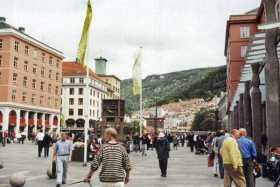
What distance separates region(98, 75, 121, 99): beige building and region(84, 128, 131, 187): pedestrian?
11532 cm

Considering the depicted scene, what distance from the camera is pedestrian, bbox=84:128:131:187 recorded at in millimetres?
6082

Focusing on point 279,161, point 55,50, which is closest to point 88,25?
point 279,161

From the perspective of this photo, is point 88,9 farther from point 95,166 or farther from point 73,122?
point 73,122

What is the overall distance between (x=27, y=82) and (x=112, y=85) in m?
62.6

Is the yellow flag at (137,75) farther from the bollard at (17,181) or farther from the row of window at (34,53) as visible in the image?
the row of window at (34,53)

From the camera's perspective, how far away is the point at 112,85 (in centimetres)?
13100

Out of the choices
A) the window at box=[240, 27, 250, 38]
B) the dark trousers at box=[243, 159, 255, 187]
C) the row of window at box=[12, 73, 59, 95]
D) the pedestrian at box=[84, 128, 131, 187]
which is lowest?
the dark trousers at box=[243, 159, 255, 187]

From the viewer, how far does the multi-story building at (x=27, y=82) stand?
63.2 meters

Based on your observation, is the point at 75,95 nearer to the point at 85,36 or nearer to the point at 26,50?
the point at 26,50

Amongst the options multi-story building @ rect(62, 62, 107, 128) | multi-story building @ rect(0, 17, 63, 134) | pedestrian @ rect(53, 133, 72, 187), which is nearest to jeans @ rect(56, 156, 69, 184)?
pedestrian @ rect(53, 133, 72, 187)

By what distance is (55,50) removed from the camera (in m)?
79.9

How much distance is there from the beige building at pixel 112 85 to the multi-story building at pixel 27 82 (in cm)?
4207

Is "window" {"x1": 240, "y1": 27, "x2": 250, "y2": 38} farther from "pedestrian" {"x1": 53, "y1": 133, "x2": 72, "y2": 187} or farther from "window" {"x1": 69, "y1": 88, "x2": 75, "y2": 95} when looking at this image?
"pedestrian" {"x1": 53, "y1": 133, "x2": 72, "y2": 187}

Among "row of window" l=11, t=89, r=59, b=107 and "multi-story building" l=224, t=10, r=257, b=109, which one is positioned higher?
"multi-story building" l=224, t=10, r=257, b=109
